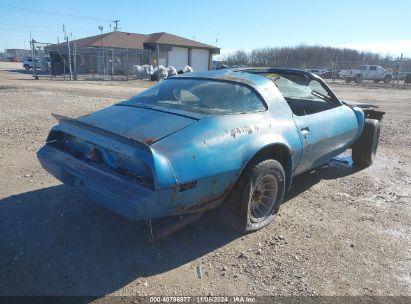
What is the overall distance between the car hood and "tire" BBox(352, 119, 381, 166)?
11.6ft

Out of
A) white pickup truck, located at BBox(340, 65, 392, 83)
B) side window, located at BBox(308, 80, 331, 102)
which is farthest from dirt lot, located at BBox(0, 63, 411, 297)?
white pickup truck, located at BBox(340, 65, 392, 83)

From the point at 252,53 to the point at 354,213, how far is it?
6615 centimetres

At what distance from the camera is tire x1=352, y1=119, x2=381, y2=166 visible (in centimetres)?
572

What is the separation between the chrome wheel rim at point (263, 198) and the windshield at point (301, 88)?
160 centimetres

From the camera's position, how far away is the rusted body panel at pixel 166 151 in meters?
2.70

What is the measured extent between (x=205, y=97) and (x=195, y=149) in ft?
3.44

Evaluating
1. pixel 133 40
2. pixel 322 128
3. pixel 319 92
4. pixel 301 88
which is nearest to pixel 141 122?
pixel 322 128

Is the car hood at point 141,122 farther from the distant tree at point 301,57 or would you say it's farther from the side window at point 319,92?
the distant tree at point 301,57

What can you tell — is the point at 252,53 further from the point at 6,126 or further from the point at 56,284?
the point at 56,284

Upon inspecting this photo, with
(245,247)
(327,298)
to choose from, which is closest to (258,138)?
(245,247)

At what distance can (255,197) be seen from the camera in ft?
11.7

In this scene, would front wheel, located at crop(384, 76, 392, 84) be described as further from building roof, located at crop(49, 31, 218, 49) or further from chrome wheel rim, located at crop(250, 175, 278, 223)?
chrome wheel rim, located at crop(250, 175, 278, 223)

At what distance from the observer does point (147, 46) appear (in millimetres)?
37281

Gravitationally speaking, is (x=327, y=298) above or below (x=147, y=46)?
below
